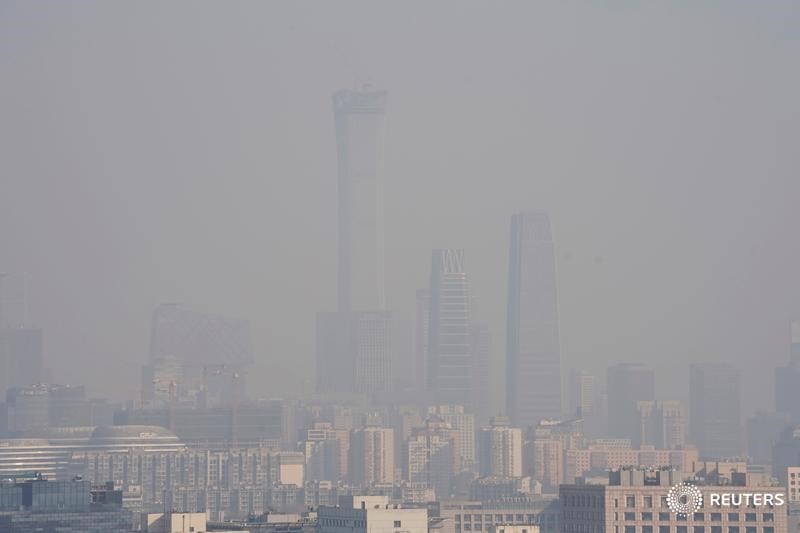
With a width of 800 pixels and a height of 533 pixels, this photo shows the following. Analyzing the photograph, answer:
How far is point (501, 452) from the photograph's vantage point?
179m

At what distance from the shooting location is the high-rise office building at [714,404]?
612 feet

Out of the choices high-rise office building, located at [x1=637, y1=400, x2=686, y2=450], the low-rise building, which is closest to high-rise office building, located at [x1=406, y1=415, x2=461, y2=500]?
high-rise office building, located at [x1=637, y1=400, x2=686, y2=450]

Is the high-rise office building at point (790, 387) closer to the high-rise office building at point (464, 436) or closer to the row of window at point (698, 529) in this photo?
the high-rise office building at point (464, 436)

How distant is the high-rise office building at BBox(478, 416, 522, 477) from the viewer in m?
176

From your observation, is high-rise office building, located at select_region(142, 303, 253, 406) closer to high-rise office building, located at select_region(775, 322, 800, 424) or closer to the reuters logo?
high-rise office building, located at select_region(775, 322, 800, 424)

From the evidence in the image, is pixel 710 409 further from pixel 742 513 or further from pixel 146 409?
pixel 742 513

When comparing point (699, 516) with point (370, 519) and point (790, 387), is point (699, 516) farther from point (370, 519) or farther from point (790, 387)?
point (790, 387)

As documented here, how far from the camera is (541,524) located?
109 m

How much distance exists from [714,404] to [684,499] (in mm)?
123177

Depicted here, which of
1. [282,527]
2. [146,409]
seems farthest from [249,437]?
[282,527]

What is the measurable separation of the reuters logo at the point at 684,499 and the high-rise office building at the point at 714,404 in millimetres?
116851

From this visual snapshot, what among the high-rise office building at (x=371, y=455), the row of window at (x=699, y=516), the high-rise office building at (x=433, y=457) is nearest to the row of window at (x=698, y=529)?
the row of window at (x=699, y=516)

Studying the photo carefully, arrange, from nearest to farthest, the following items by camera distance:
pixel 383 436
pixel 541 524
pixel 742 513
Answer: pixel 742 513 < pixel 541 524 < pixel 383 436

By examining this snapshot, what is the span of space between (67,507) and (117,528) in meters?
1.43
